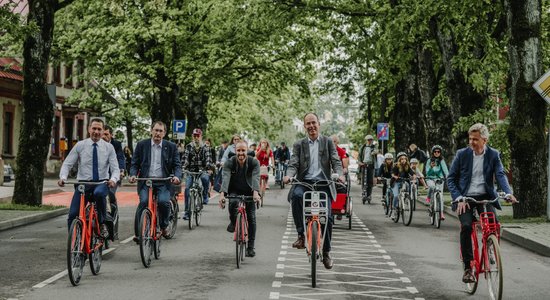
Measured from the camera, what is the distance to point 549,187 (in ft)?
61.2

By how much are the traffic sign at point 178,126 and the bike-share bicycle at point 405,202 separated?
65.7 feet

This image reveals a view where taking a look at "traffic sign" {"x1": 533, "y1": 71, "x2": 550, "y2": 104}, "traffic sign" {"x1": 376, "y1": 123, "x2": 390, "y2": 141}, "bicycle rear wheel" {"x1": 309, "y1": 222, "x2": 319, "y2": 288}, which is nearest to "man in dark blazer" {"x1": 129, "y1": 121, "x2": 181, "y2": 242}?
"bicycle rear wheel" {"x1": 309, "y1": 222, "x2": 319, "y2": 288}

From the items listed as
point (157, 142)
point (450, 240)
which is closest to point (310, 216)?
point (157, 142)

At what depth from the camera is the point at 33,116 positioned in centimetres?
2183

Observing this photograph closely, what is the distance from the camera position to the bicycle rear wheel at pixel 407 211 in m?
19.5

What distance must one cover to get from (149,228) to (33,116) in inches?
423

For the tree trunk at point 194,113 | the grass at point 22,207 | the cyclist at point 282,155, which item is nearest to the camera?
the grass at point 22,207

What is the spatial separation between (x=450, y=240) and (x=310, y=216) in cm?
631

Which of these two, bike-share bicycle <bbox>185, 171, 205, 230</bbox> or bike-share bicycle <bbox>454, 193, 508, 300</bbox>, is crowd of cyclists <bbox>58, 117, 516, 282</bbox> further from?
bike-share bicycle <bbox>185, 171, 205, 230</bbox>

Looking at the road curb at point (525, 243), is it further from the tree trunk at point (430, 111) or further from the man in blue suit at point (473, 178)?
the tree trunk at point (430, 111)

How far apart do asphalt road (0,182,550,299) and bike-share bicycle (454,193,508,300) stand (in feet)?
1.22

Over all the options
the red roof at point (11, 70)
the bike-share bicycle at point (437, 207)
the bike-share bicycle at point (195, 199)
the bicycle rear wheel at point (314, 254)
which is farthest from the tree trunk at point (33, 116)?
the red roof at point (11, 70)

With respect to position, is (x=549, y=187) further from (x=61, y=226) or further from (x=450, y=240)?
(x=61, y=226)

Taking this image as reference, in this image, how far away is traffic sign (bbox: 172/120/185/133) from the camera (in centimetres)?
3912
